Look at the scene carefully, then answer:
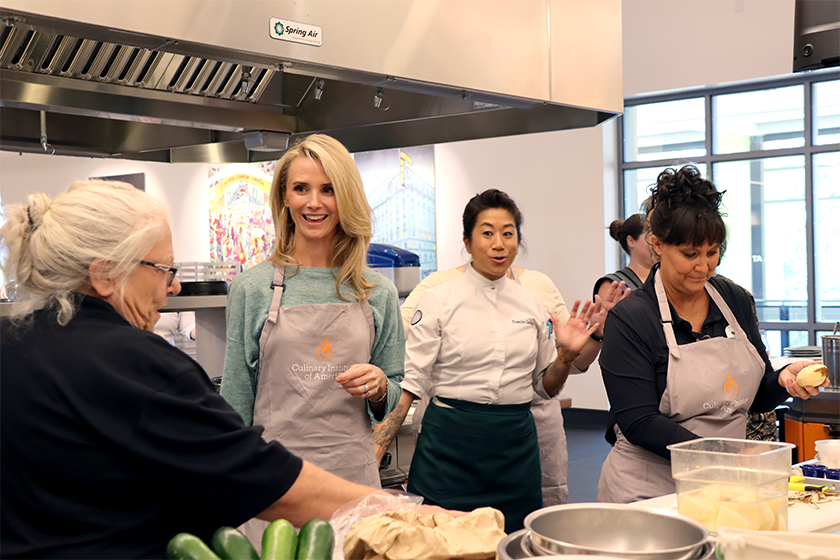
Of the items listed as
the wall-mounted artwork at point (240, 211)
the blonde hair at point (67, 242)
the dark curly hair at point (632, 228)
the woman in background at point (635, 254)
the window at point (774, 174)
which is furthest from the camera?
the wall-mounted artwork at point (240, 211)

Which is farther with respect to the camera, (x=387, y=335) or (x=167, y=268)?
(x=387, y=335)

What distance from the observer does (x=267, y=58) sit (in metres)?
1.77

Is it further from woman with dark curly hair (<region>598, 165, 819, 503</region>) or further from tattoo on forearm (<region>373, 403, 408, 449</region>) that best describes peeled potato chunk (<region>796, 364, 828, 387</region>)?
tattoo on forearm (<region>373, 403, 408, 449</region>)

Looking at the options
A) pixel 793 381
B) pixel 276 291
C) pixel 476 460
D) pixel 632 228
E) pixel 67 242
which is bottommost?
pixel 476 460

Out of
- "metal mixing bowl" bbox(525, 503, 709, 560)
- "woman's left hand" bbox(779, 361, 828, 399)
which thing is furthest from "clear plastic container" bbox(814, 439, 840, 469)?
"metal mixing bowl" bbox(525, 503, 709, 560)

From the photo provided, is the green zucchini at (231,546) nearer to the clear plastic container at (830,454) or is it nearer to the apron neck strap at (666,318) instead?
the apron neck strap at (666,318)

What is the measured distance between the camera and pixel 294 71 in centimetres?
186

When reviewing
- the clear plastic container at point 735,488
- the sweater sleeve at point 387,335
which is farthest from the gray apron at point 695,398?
the sweater sleeve at point 387,335

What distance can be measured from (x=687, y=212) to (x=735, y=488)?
0.88 m

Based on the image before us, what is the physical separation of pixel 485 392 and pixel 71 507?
5.46ft

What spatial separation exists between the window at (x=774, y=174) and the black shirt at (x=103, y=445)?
20.5 ft

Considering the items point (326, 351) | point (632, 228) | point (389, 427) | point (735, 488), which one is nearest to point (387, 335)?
point (326, 351)

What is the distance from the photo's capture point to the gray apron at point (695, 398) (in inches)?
81.1

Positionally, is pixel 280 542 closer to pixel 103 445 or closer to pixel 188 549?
pixel 188 549
